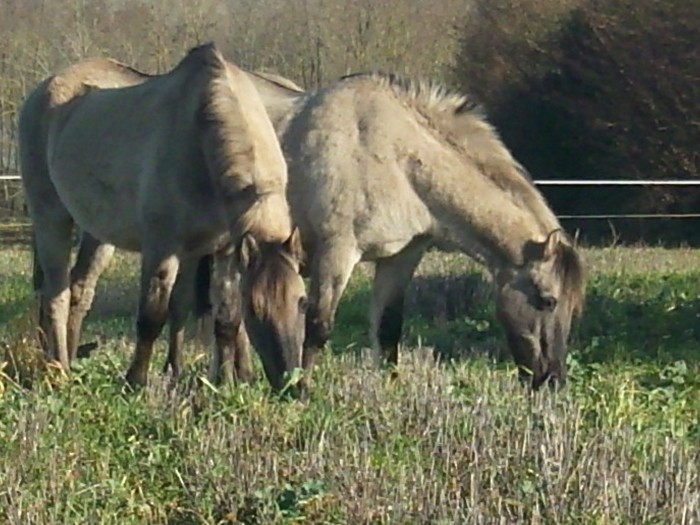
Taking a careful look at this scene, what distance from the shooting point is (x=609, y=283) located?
1277 centimetres

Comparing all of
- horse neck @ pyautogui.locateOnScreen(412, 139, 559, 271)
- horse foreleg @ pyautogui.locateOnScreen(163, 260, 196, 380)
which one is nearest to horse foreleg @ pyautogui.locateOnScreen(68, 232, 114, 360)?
horse foreleg @ pyautogui.locateOnScreen(163, 260, 196, 380)

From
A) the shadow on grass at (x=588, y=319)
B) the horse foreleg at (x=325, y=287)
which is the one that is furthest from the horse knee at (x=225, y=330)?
the shadow on grass at (x=588, y=319)

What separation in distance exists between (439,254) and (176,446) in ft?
39.9

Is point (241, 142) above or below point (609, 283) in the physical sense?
above

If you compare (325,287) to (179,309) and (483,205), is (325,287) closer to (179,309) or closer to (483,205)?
(179,309)

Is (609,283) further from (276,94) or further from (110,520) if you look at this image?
(110,520)

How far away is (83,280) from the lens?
8.83 metres

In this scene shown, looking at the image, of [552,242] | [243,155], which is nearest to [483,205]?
[552,242]

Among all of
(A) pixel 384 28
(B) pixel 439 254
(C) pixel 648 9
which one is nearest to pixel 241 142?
(B) pixel 439 254

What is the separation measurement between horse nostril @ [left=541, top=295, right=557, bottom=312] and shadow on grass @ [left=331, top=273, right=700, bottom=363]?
1.11m

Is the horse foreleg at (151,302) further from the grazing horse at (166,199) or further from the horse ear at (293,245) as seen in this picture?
the horse ear at (293,245)

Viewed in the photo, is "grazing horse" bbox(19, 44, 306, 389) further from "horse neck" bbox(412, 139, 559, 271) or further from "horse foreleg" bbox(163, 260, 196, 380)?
"horse neck" bbox(412, 139, 559, 271)

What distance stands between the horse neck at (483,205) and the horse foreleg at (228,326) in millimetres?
1305

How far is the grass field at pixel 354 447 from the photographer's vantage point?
4.44m
